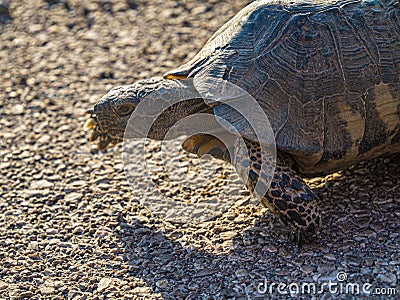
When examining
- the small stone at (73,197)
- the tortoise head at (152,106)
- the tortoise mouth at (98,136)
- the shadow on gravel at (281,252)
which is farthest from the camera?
the tortoise mouth at (98,136)

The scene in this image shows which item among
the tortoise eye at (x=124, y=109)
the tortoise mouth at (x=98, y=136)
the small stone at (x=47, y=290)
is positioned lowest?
the small stone at (x=47, y=290)

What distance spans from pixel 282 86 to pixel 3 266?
2312mm

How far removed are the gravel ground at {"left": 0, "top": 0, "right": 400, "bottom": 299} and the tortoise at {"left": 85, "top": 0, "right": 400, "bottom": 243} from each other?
308 millimetres

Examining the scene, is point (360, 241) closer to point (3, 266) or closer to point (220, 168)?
point (220, 168)

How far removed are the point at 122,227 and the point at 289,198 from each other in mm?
1387

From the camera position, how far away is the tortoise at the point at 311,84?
4.56m

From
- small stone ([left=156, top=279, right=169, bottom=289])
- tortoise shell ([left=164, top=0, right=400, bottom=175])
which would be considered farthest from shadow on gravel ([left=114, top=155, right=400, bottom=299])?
tortoise shell ([left=164, top=0, right=400, bottom=175])

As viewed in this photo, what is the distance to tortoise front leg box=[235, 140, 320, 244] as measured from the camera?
4457 millimetres

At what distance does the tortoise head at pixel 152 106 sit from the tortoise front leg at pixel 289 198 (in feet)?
2.05

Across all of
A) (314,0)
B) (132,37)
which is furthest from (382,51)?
(132,37)

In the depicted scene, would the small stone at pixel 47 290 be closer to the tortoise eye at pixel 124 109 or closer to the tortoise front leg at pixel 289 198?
the tortoise eye at pixel 124 109

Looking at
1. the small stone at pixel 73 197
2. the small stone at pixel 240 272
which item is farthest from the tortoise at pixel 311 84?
the small stone at pixel 73 197

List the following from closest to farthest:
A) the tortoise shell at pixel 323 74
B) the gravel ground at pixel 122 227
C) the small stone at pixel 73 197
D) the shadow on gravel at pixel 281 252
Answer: the shadow on gravel at pixel 281 252 < the gravel ground at pixel 122 227 < the tortoise shell at pixel 323 74 < the small stone at pixel 73 197

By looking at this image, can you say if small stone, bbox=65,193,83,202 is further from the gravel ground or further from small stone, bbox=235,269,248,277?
small stone, bbox=235,269,248,277
